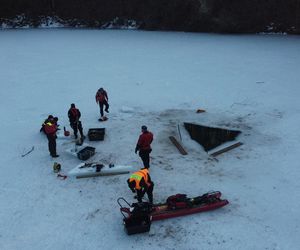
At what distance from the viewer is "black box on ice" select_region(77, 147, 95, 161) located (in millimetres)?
11625

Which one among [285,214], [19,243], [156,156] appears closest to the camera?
[19,243]

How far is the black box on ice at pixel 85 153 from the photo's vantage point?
38.1 ft

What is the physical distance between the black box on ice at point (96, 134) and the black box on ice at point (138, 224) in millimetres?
5157

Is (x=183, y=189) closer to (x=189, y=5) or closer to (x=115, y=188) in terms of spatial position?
(x=115, y=188)

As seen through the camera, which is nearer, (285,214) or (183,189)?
(285,214)

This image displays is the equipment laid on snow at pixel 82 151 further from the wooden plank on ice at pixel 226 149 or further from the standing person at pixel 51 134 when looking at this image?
the wooden plank on ice at pixel 226 149

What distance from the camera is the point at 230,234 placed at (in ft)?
27.5

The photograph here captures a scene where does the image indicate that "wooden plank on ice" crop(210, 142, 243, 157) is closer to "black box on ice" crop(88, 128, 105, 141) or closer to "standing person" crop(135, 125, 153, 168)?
"standing person" crop(135, 125, 153, 168)

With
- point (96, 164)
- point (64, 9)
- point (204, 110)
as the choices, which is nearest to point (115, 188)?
point (96, 164)

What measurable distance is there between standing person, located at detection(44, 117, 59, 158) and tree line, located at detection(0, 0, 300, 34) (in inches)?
1043

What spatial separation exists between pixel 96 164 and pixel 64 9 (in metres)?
36.2

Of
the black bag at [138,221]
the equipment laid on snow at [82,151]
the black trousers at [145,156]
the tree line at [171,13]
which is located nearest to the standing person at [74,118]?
the equipment laid on snow at [82,151]

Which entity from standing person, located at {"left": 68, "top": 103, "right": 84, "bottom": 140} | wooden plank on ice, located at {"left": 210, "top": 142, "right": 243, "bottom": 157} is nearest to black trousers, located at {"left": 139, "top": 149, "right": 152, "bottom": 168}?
wooden plank on ice, located at {"left": 210, "top": 142, "right": 243, "bottom": 157}

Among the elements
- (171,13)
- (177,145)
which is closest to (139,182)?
(177,145)
